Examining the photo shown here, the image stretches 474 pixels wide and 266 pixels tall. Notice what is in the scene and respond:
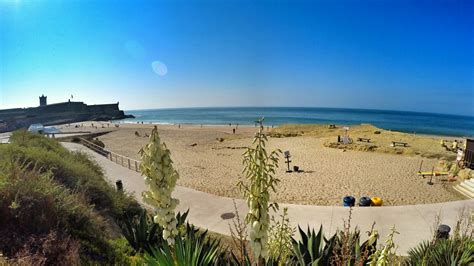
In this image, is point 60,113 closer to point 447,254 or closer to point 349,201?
point 349,201

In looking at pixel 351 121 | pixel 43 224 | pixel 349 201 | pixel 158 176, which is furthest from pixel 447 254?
pixel 351 121

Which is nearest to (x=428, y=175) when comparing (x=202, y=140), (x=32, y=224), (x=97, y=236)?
(x=97, y=236)

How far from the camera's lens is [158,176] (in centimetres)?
264

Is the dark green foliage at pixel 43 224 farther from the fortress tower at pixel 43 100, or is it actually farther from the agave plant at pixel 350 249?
the fortress tower at pixel 43 100

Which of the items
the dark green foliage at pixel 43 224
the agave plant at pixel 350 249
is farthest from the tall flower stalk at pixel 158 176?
the agave plant at pixel 350 249

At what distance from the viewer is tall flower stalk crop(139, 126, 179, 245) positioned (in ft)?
8.71

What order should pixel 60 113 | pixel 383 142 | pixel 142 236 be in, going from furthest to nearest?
pixel 60 113
pixel 383 142
pixel 142 236

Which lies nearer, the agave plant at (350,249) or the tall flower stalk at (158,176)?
the agave plant at (350,249)

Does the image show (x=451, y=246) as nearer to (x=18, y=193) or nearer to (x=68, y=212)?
(x=68, y=212)

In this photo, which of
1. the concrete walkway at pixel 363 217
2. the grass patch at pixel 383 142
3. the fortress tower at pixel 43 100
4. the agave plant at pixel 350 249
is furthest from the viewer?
the fortress tower at pixel 43 100

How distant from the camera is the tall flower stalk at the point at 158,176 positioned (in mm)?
2654

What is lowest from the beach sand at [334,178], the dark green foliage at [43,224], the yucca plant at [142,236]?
the beach sand at [334,178]

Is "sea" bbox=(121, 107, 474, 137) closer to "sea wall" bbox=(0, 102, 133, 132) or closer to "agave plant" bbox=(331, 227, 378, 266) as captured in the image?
"sea wall" bbox=(0, 102, 133, 132)

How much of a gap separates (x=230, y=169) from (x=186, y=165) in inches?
140
